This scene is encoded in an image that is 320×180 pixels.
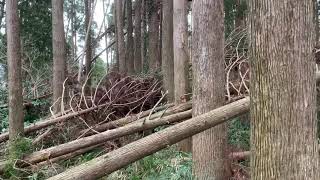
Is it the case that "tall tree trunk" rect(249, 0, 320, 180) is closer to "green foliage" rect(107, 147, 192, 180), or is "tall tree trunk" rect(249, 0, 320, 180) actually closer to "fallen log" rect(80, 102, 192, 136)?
"green foliage" rect(107, 147, 192, 180)

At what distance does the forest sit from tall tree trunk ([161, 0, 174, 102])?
0.02 meters

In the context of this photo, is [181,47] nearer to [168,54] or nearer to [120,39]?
[168,54]

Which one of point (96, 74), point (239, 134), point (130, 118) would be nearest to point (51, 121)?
point (130, 118)

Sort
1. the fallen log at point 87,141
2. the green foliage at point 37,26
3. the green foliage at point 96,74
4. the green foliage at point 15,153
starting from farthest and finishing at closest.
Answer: the green foliage at point 37,26, the green foliage at point 96,74, the fallen log at point 87,141, the green foliage at point 15,153

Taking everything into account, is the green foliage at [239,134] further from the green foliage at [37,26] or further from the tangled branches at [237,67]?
the green foliage at [37,26]

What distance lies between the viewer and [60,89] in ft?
29.5

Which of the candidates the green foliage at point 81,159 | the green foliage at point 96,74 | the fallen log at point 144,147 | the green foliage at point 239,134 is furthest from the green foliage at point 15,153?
the green foliage at point 96,74

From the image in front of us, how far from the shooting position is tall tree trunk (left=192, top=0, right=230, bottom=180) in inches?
236

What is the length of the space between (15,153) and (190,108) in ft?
10.0

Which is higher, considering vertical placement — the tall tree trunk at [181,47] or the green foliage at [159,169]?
the tall tree trunk at [181,47]

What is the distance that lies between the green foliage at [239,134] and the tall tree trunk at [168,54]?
1.32m

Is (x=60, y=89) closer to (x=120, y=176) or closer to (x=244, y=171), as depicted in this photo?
(x=120, y=176)

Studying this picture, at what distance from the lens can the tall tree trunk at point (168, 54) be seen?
877 centimetres

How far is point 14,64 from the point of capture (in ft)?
20.7
